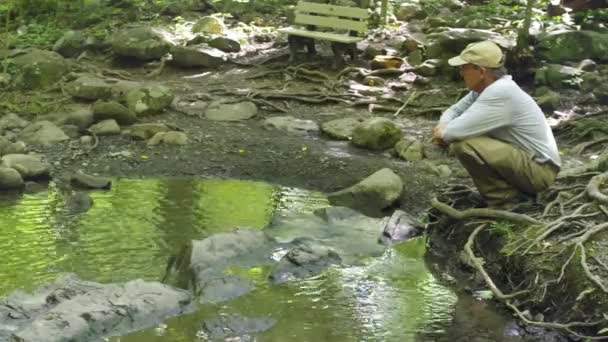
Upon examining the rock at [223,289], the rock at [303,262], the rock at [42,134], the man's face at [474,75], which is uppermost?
the man's face at [474,75]

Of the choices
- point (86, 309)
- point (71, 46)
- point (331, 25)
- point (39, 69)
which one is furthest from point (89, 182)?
point (71, 46)

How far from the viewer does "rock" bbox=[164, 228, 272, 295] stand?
596 cm

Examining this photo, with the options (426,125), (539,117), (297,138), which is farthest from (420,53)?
(539,117)

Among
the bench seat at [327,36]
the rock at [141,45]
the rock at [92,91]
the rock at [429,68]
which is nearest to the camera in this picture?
the rock at [92,91]

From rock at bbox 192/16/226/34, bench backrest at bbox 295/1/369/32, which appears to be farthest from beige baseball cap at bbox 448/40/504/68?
rock at bbox 192/16/226/34

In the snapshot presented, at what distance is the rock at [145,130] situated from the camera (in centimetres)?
1016

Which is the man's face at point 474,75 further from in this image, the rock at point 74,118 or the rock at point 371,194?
the rock at point 74,118

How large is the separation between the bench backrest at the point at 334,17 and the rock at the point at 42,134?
16.0 ft

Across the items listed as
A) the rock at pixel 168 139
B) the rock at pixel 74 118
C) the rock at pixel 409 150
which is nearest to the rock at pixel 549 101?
the rock at pixel 409 150

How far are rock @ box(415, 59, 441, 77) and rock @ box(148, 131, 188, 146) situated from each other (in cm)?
427

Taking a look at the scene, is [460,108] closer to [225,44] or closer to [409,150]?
[409,150]

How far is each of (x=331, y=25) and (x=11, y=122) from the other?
540 cm

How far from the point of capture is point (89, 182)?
8516 millimetres

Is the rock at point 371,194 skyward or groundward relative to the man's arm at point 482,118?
groundward
